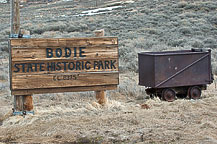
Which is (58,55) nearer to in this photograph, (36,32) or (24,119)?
(24,119)

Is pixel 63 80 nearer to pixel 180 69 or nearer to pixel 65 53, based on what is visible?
pixel 65 53

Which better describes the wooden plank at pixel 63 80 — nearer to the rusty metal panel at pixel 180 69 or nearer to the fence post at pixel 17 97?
the fence post at pixel 17 97

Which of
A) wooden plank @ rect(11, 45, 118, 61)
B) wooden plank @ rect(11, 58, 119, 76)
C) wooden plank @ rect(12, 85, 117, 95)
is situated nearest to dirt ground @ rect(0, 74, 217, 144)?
wooden plank @ rect(12, 85, 117, 95)

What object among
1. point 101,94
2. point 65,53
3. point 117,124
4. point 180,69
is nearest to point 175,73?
point 180,69

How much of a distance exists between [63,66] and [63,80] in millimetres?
290

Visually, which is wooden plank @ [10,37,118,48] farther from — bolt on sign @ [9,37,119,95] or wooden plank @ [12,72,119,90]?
wooden plank @ [12,72,119,90]

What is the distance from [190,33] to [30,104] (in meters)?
21.5

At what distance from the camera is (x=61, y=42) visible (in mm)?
8055

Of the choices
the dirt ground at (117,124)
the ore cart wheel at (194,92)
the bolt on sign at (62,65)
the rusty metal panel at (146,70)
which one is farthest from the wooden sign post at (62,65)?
the ore cart wheel at (194,92)

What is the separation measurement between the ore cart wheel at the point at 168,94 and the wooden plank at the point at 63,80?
8.02ft

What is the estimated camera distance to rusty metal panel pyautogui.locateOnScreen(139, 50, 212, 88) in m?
10.4

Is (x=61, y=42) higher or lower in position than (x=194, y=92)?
higher

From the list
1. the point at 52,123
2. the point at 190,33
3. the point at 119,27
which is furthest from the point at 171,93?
the point at 119,27

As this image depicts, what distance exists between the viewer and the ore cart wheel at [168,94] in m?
10.5
